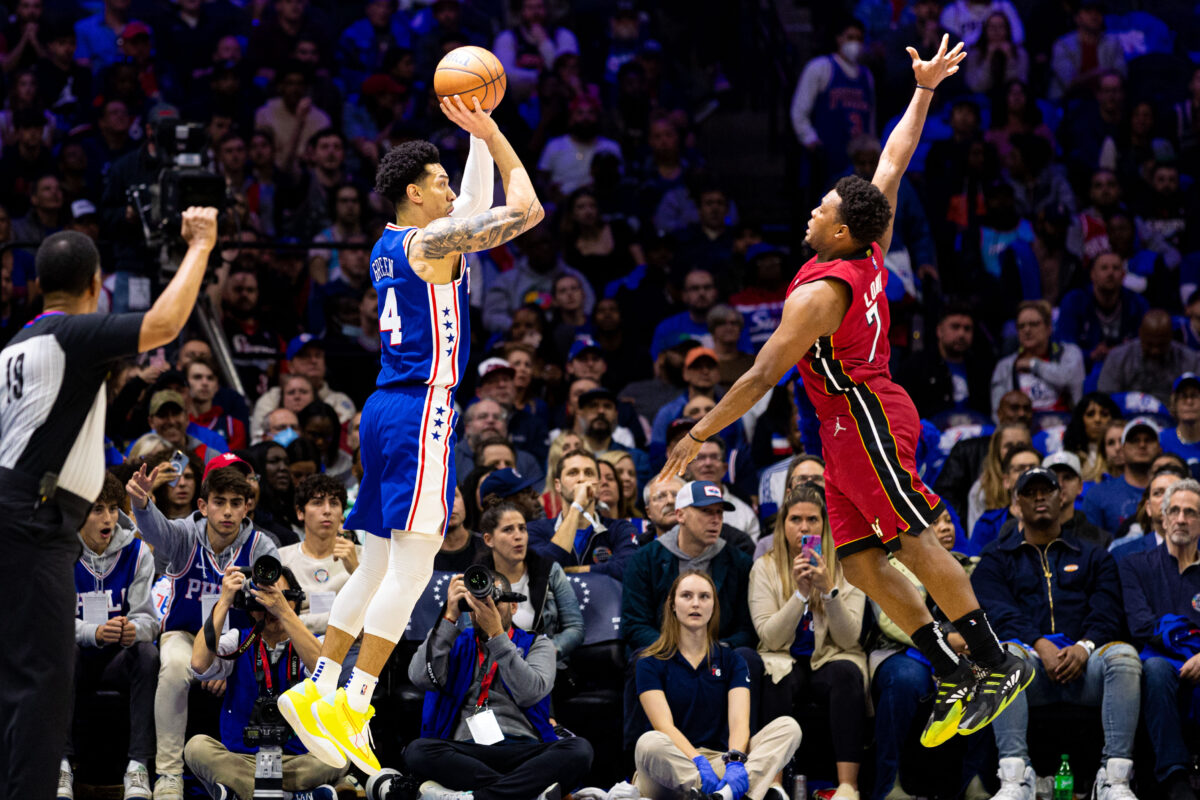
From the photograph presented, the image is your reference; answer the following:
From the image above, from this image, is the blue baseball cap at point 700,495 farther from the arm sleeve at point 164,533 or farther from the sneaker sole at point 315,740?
the sneaker sole at point 315,740

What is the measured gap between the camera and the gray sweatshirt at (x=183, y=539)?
32.2 feet

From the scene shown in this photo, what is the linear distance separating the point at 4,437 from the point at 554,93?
1191 cm

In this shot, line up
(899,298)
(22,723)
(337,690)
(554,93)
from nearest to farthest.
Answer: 1. (22,723)
2. (337,690)
3. (899,298)
4. (554,93)

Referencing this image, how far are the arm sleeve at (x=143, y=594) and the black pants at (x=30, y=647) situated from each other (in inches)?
157

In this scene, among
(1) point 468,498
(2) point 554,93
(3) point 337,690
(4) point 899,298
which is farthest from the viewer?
(2) point 554,93

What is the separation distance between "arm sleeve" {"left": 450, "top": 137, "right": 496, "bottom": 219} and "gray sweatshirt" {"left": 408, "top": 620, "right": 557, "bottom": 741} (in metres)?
3.07

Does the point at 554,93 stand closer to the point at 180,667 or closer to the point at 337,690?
the point at 180,667

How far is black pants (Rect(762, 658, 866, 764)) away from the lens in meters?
9.94

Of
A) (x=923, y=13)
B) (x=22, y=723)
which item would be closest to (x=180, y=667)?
(x=22, y=723)

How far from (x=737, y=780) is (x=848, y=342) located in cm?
338

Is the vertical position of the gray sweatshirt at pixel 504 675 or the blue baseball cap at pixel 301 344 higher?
the blue baseball cap at pixel 301 344

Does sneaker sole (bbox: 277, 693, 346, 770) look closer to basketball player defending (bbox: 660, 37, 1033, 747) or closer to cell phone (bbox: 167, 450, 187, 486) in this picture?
basketball player defending (bbox: 660, 37, 1033, 747)

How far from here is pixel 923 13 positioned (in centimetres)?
1856

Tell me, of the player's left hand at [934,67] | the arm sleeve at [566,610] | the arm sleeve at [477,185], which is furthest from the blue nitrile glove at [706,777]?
the player's left hand at [934,67]
